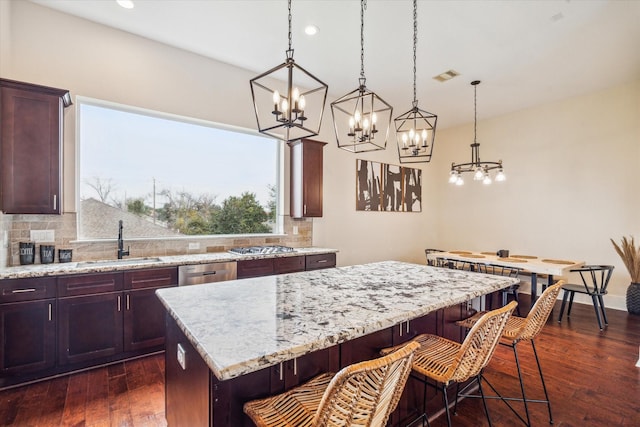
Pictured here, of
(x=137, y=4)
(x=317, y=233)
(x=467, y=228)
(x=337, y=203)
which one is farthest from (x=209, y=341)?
(x=467, y=228)

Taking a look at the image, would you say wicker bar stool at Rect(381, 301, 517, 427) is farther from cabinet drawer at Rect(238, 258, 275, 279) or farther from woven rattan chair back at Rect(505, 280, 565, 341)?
cabinet drawer at Rect(238, 258, 275, 279)

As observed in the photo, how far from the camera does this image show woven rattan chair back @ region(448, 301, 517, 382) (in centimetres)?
147

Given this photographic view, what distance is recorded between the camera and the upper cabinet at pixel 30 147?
8.44 feet

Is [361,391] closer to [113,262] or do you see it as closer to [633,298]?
[113,262]

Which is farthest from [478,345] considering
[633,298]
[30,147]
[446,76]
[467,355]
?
[633,298]

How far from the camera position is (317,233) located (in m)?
4.96

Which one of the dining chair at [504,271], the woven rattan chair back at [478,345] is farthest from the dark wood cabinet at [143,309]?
the dining chair at [504,271]

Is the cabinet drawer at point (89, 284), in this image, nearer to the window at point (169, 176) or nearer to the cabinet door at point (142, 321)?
the cabinet door at point (142, 321)

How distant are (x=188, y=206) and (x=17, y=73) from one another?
1.96m

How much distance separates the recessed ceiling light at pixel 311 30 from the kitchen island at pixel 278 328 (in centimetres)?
259

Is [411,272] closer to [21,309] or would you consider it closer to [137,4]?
[21,309]

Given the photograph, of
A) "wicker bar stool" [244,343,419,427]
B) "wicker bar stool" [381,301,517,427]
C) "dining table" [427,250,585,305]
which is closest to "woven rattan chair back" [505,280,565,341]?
"wicker bar stool" [381,301,517,427]

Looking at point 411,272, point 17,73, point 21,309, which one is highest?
point 17,73

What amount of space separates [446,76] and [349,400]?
4504mm
